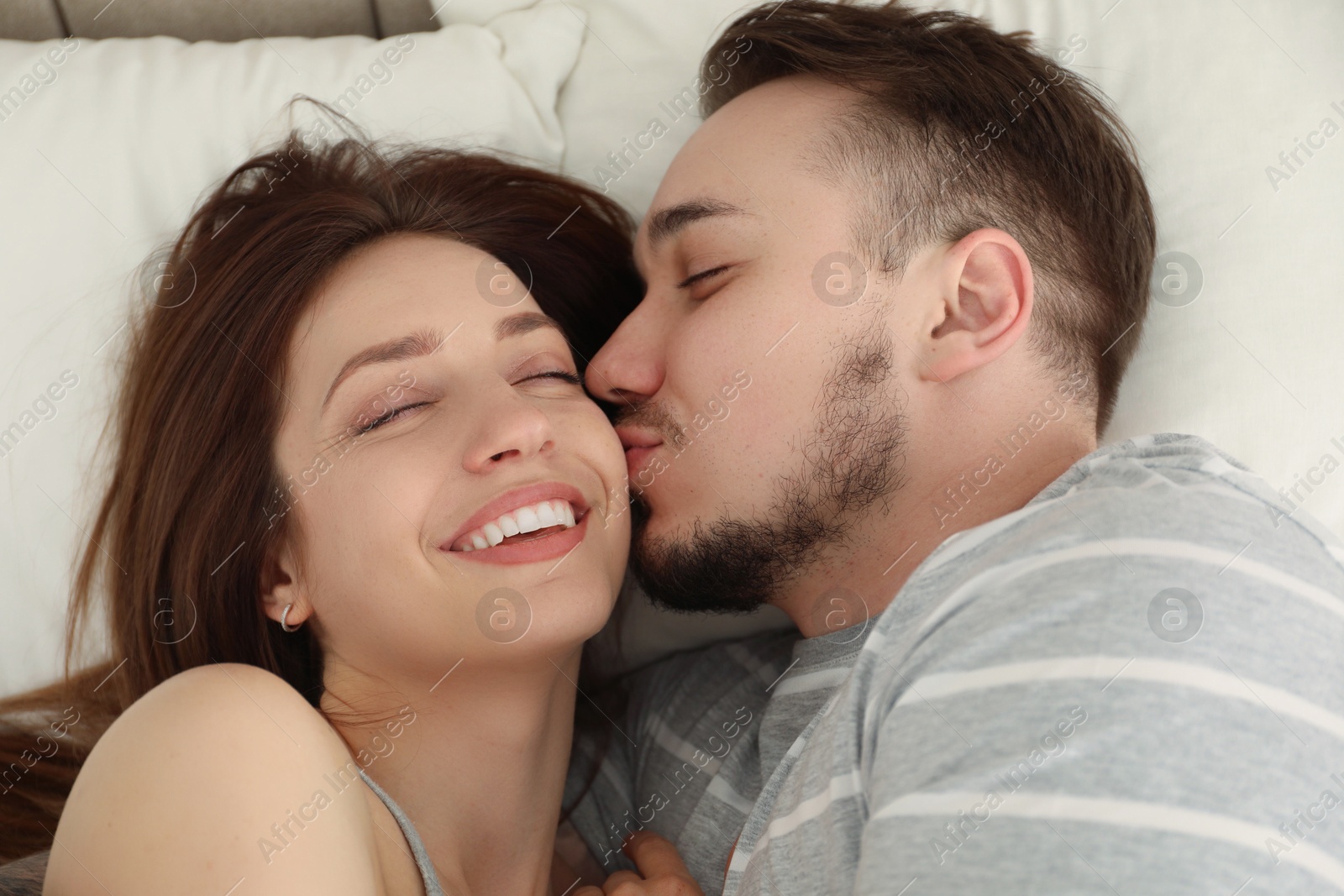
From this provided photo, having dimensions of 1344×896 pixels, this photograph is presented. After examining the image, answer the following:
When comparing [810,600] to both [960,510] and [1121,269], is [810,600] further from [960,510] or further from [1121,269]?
[1121,269]

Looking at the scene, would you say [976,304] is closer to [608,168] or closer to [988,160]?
[988,160]

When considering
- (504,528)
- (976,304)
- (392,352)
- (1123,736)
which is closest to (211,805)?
(504,528)

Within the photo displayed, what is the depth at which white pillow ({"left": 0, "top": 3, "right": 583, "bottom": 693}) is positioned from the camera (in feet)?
4.91

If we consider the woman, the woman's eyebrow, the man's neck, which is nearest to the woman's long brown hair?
the woman

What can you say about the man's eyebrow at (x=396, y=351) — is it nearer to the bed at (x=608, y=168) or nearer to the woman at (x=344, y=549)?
the woman at (x=344, y=549)

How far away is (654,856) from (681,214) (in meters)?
0.95

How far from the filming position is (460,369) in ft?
4.09

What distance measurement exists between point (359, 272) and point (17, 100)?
0.73 meters

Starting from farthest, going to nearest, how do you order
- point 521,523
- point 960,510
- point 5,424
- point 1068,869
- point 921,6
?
point 921,6, point 5,424, point 960,510, point 521,523, point 1068,869

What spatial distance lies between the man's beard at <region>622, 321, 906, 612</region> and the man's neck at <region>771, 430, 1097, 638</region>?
3 centimetres

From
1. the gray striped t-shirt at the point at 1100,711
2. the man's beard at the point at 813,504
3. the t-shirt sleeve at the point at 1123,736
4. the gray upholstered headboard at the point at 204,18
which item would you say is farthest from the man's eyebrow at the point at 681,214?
the gray upholstered headboard at the point at 204,18

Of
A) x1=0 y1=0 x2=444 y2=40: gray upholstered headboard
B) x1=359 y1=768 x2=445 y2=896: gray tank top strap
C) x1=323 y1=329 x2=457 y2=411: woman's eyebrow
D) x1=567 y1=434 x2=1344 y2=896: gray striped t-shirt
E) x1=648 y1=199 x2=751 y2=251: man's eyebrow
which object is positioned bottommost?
x1=359 y1=768 x2=445 y2=896: gray tank top strap

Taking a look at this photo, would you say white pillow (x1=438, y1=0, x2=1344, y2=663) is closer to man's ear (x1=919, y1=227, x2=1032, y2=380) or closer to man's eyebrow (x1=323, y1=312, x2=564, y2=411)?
man's ear (x1=919, y1=227, x2=1032, y2=380)

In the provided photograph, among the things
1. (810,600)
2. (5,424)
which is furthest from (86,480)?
(810,600)
